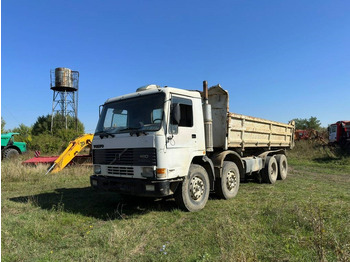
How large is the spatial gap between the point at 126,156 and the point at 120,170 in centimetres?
38

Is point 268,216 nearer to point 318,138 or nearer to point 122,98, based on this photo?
point 122,98

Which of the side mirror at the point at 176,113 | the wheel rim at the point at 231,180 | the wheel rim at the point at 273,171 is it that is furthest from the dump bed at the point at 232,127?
the side mirror at the point at 176,113

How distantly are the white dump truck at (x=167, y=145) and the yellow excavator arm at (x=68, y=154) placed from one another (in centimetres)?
602

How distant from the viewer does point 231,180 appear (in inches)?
270

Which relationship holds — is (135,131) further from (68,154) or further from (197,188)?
(68,154)

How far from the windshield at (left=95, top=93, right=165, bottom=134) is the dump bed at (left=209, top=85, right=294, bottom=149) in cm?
219

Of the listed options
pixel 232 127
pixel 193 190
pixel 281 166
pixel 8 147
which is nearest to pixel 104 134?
pixel 193 190

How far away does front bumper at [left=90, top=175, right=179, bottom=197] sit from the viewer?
15.7 feet

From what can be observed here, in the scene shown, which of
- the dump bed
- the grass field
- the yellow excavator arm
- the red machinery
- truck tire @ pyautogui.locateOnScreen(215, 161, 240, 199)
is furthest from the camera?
the red machinery

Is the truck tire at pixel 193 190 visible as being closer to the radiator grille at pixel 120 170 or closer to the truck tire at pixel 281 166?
the radiator grille at pixel 120 170

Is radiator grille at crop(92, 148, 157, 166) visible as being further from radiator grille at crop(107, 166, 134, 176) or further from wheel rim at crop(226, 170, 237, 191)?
wheel rim at crop(226, 170, 237, 191)

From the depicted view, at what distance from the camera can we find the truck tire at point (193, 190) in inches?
210

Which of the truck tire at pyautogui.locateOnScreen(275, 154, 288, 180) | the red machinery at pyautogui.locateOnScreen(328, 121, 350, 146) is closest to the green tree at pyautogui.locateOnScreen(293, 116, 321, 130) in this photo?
the red machinery at pyautogui.locateOnScreen(328, 121, 350, 146)

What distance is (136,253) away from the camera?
11.7 feet
